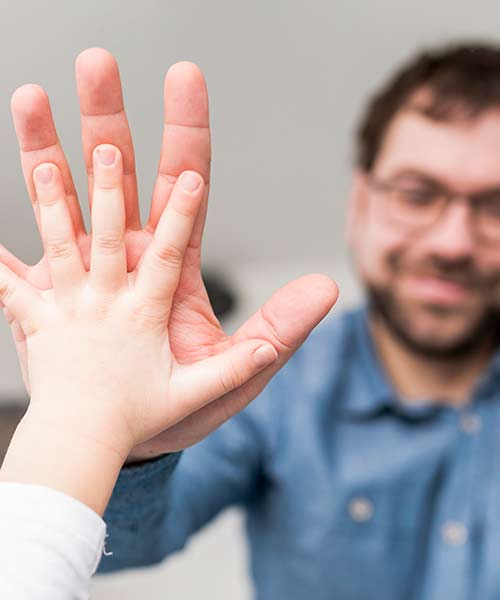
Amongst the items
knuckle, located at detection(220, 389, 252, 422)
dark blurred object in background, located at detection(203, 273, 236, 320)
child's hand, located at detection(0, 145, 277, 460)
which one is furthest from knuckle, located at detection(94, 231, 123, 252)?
dark blurred object in background, located at detection(203, 273, 236, 320)

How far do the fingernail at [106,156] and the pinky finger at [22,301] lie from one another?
Result: 8cm

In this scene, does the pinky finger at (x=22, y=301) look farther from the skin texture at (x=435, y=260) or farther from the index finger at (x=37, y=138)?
the skin texture at (x=435, y=260)

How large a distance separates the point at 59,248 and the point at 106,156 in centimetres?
5

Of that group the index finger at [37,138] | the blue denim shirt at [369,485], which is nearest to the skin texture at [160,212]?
the index finger at [37,138]

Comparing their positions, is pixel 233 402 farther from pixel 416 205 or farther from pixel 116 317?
pixel 416 205

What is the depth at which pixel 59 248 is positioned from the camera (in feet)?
1.31

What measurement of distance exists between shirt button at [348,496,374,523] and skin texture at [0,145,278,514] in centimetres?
46

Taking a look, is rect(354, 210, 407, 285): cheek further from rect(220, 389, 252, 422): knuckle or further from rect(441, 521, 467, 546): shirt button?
rect(220, 389, 252, 422): knuckle

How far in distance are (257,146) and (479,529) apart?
683 millimetres

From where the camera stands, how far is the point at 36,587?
1.07ft

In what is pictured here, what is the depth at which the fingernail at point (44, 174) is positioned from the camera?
0.40 metres

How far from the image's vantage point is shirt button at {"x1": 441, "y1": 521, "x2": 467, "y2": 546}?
31.5 inches

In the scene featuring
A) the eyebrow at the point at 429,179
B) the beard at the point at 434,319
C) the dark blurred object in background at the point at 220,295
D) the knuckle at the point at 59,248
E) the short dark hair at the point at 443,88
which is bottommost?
the dark blurred object in background at the point at 220,295

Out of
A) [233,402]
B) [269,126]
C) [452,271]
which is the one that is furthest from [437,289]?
[269,126]
